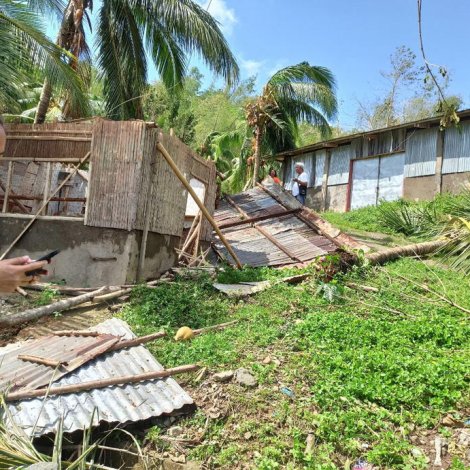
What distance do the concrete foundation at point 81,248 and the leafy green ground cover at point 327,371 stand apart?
112cm

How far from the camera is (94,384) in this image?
152 inches

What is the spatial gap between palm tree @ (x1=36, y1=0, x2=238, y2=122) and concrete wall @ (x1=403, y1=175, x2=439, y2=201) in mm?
7510

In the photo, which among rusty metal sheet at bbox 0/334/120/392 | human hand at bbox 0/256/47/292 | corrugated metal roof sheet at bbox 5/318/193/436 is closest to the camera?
human hand at bbox 0/256/47/292

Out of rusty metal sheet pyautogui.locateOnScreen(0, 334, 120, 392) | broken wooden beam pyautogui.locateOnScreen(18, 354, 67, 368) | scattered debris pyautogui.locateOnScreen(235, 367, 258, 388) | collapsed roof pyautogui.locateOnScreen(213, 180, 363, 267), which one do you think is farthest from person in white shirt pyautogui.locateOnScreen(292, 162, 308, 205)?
broken wooden beam pyautogui.locateOnScreen(18, 354, 67, 368)

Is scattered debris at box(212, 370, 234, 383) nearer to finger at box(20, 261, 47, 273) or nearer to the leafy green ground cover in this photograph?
the leafy green ground cover

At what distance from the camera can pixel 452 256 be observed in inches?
335

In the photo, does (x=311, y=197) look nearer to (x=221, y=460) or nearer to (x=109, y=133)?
(x=109, y=133)

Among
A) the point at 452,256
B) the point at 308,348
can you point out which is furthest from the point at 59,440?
the point at 452,256

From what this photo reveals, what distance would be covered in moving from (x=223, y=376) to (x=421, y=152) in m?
13.5

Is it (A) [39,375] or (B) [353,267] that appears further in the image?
(B) [353,267]

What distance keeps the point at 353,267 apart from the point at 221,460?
507 centimetres

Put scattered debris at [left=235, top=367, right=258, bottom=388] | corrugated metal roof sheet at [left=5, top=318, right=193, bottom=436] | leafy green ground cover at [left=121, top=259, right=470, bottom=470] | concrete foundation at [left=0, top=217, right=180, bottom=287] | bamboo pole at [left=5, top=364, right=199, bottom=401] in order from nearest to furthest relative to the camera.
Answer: leafy green ground cover at [left=121, top=259, right=470, bottom=470], corrugated metal roof sheet at [left=5, top=318, right=193, bottom=436], bamboo pole at [left=5, top=364, right=199, bottom=401], scattered debris at [left=235, top=367, right=258, bottom=388], concrete foundation at [left=0, top=217, right=180, bottom=287]

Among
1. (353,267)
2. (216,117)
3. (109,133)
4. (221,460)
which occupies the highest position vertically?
(216,117)

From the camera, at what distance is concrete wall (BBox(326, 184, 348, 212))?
18.4 metres
